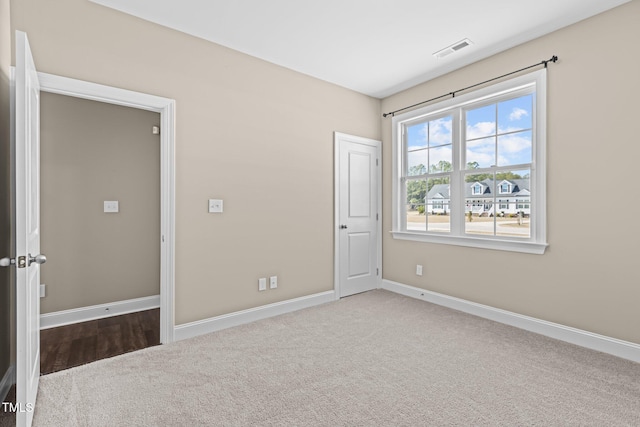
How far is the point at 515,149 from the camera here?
315 centimetres

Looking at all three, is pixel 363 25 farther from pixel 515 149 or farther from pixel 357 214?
pixel 357 214

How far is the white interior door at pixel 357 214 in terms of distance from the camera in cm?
404

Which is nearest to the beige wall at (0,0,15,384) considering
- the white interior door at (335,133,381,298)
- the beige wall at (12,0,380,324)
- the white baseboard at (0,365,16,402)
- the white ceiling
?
the white baseboard at (0,365,16,402)

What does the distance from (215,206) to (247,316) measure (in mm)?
1164

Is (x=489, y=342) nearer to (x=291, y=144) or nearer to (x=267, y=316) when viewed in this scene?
(x=267, y=316)

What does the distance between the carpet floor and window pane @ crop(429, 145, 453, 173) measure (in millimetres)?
1846

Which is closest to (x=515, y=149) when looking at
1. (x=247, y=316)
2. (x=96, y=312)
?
(x=247, y=316)

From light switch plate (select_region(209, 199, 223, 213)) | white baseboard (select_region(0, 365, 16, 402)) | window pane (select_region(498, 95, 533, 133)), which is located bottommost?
white baseboard (select_region(0, 365, 16, 402))

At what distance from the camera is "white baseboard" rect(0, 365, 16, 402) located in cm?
195

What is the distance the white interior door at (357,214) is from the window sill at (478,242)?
0.41 meters

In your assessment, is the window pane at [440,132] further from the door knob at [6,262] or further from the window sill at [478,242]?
the door knob at [6,262]

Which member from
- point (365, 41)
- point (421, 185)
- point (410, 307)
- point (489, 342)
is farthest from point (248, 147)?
point (489, 342)

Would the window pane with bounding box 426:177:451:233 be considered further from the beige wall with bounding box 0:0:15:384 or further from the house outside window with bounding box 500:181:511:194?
the beige wall with bounding box 0:0:15:384

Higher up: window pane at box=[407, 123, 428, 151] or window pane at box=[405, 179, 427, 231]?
window pane at box=[407, 123, 428, 151]
